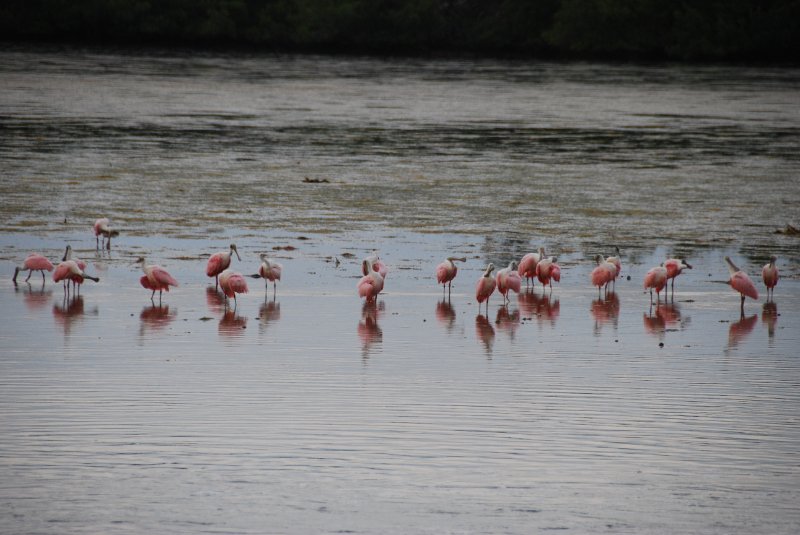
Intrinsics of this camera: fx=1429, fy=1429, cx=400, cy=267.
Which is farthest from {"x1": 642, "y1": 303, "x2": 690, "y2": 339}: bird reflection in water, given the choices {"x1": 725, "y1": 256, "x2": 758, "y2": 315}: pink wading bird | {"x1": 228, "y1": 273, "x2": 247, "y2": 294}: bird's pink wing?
{"x1": 228, "y1": 273, "x2": 247, "y2": 294}: bird's pink wing

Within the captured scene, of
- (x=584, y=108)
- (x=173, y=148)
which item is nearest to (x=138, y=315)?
(x=173, y=148)

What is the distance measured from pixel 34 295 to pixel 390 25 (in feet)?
297

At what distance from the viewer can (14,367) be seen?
975cm

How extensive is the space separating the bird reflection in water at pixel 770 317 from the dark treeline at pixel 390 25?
81306mm

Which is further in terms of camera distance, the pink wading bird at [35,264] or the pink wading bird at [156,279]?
the pink wading bird at [35,264]

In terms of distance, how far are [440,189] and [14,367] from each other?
11.7 m

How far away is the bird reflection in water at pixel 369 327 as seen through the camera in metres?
10.7

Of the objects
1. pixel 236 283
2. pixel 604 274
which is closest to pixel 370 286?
pixel 236 283

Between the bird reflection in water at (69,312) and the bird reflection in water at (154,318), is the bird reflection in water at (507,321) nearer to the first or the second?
the bird reflection in water at (154,318)

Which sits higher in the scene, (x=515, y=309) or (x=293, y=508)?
(x=515, y=309)

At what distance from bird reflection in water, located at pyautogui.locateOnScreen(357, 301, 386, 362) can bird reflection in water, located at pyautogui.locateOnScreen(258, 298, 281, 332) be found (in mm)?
716

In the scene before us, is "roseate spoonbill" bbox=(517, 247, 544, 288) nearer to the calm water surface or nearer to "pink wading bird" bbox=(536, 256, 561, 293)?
"pink wading bird" bbox=(536, 256, 561, 293)

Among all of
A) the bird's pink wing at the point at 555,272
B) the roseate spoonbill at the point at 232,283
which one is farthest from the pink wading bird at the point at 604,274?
the roseate spoonbill at the point at 232,283

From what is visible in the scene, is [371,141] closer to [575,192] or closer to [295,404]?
[575,192]
